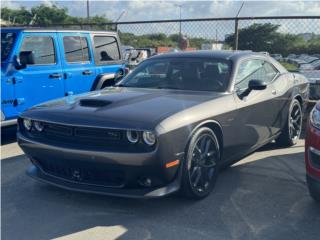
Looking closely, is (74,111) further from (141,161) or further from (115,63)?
(115,63)

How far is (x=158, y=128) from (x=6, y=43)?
14.5ft

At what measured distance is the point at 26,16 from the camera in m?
39.0

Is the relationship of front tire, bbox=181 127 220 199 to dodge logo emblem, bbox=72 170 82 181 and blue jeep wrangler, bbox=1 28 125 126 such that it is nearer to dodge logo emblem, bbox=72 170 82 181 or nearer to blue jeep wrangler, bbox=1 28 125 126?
dodge logo emblem, bbox=72 170 82 181

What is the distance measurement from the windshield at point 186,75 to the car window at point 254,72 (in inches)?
7.7

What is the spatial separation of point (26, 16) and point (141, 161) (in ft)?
125

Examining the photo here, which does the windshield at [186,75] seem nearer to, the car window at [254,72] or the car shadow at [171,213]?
the car window at [254,72]

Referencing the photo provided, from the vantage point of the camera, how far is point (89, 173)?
164 inches

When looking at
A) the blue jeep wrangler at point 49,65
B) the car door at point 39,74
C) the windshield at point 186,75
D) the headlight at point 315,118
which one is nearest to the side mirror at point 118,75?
the blue jeep wrangler at point 49,65

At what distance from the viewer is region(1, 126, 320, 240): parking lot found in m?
3.79

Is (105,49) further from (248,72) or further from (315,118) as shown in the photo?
(315,118)

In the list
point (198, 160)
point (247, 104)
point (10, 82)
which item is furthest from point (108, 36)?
point (198, 160)

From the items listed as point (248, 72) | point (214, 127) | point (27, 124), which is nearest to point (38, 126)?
point (27, 124)

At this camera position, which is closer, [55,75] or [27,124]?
[27,124]

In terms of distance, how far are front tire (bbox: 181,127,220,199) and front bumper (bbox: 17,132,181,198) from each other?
0.17 m
